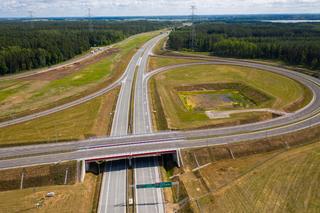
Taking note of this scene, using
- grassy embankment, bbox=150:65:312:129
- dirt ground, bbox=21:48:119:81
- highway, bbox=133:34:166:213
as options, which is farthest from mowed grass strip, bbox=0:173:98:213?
dirt ground, bbox=21:48:119:81

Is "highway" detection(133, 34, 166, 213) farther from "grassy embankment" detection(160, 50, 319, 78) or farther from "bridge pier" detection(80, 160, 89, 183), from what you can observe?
"grassy embankment" detection(160, 50, 319, 78)

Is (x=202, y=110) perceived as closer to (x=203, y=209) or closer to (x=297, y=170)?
(x=297, y=170)

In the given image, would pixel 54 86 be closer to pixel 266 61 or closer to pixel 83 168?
pixel 83 168

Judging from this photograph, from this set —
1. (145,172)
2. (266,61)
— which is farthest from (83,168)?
(266,61)

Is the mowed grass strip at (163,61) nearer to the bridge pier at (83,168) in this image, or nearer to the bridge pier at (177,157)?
the bridge pier at (177,157)

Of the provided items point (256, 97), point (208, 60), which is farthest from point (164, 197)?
point (208, 60)

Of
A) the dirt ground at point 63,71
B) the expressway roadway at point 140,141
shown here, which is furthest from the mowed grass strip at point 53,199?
the dirt ground at point 63,71
